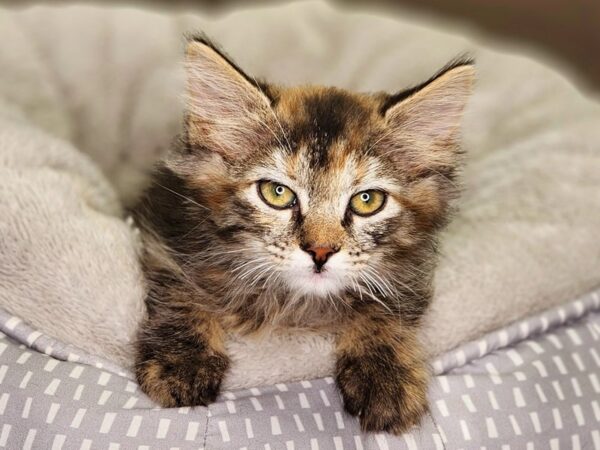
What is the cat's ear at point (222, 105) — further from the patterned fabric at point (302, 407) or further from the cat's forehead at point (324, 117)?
the patterned fabric at point (302, 407)

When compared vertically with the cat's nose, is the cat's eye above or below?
above

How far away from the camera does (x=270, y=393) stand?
54.1 inches

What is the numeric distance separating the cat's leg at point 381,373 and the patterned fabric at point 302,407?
3 centimetres

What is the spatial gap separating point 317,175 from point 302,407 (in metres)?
0.43

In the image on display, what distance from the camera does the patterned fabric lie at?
4.16 feet

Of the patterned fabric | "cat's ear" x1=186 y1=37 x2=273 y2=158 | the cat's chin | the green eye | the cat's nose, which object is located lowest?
the patterned fabric

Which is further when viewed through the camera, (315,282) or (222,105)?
(222,105)

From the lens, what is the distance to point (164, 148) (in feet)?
7.42

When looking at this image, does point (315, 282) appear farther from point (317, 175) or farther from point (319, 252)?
point (317, 175)

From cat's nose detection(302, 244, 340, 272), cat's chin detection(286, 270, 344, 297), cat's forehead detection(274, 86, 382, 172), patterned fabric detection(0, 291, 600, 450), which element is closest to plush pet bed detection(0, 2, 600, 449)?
patterned fabric detection(0, 291, 600, 450)

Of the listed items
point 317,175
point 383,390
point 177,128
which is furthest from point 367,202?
point 177,128

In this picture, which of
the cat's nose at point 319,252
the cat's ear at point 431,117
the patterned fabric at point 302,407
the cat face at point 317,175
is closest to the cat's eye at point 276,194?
the cat face at point 317,175

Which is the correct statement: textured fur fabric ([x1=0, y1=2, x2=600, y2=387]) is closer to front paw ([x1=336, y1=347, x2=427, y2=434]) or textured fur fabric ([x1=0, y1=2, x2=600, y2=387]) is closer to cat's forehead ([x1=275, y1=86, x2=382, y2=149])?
front paw ([x1=336, y1=347, x2=427, y2=434])

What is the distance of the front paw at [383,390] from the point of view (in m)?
1.31
